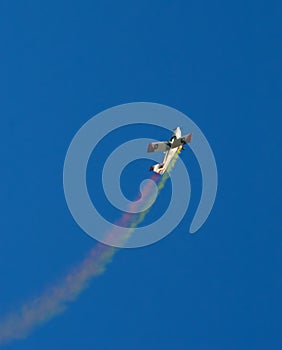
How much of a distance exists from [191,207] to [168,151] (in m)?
2.30

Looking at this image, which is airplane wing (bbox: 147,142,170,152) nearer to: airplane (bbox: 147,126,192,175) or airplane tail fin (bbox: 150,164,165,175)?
airplane (bbox: 147,126,192,175)

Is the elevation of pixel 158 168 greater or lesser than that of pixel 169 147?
lesser

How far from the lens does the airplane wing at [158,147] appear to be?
30.6 metres

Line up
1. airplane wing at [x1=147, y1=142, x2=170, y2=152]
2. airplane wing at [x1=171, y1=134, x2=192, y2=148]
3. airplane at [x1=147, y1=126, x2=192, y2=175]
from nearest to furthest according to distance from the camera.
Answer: airplane wing at [x1=147, y1=142, x2=170, y2=152] < airplane at [x1=147, y1=126, x2=192, y2=175] < airplane wing at [x1=171, y1=134, x2=192, y2=148]

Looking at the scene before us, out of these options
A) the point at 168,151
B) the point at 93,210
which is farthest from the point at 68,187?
the point at 168,151

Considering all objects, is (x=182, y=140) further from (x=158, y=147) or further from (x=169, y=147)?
(x=158, y=147)

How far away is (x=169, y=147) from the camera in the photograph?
3112cm

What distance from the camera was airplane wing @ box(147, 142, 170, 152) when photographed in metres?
30.6

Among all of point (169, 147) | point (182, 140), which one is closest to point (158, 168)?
point (169, 147)

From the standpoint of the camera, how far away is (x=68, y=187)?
32.1 m

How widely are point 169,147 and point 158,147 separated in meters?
0.48

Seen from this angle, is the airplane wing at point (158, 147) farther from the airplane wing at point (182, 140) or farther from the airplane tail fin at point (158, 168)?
the airplane tail fin at point (158, 168)

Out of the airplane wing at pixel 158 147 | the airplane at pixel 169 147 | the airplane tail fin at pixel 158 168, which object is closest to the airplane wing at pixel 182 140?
the airplane at pixel 169 147

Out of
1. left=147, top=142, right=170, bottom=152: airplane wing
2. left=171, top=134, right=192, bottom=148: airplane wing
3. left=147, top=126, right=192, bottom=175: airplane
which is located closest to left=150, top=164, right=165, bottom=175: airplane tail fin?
left=147, top=126, right=192, bottom=175: airplane
